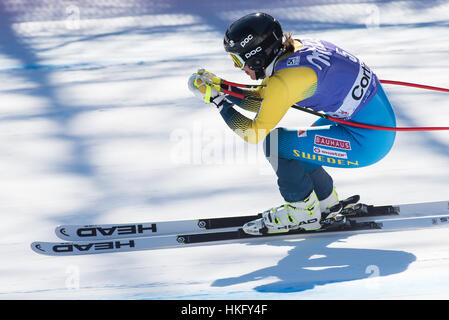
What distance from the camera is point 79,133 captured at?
623 centimetres

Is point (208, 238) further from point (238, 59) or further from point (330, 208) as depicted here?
point (238, 59)

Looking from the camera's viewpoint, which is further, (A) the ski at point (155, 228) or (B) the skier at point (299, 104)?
(A) the ski at point (155, 228)

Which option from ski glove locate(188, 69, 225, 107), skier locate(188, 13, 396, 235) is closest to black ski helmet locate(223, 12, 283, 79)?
skier locate(188, 13, 396, 235)

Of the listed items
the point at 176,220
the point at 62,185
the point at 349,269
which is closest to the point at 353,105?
the point at 349,269

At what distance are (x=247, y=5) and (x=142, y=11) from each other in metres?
1.55

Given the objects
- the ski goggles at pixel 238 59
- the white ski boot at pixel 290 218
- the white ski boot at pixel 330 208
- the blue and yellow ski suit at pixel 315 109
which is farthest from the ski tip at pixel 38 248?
the white ski boot at pixel 330 208

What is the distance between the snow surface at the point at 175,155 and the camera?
3.64m

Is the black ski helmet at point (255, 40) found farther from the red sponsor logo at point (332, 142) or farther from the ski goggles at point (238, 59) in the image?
the red sponsor logo at point (332, 142)

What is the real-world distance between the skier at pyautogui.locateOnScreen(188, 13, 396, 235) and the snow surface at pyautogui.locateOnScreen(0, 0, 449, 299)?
26 centimetres

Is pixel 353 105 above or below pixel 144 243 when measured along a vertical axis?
above

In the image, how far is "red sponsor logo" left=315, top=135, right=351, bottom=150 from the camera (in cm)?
408

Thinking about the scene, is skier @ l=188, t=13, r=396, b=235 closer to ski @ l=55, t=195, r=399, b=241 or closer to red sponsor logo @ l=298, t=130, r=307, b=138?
red sponsor logo @ l=298, t=130, r=307, b=138

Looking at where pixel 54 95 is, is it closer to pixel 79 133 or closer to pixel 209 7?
→ pixel 79 133

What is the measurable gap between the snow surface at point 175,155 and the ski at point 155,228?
18cm
